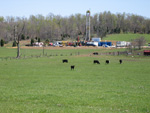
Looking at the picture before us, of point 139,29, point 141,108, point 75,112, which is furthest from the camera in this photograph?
point 139,29

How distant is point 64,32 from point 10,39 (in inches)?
1569

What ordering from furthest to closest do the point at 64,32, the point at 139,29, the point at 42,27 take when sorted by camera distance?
1. the point at 139,29
2. the point at 64,32
3. the point at 42,27

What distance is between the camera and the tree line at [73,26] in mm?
147500

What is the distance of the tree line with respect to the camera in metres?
148

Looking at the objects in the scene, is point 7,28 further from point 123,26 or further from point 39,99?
point 39,99

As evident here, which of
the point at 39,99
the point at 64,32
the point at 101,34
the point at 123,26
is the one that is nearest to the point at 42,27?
the point at 64,32

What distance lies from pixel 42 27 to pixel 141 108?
146 m

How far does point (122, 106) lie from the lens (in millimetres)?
10125

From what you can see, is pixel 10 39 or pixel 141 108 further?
pixel 10 39

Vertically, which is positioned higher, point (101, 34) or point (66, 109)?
point (101, 34)

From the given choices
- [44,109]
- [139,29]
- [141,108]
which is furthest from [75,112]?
[139,29]

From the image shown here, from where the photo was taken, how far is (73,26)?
162m

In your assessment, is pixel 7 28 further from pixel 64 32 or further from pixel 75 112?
pixel 75 112

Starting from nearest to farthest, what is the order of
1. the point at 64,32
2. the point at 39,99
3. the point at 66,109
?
the point at 66,109
the point at 39,99
the point at 64,32
